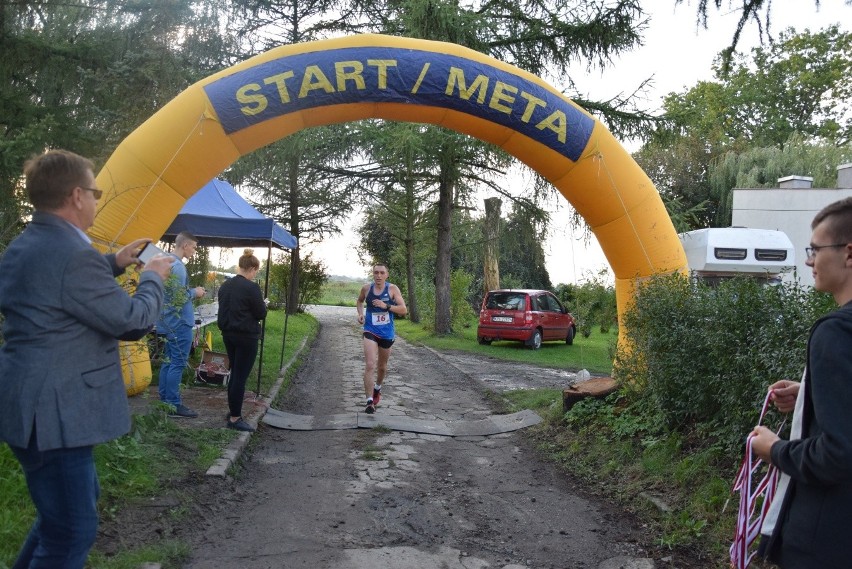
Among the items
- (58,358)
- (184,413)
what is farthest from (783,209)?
(58,358)

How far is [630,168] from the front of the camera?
918cm

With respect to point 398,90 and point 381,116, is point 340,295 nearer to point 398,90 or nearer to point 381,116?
point 381,116

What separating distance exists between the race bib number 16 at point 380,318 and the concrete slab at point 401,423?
1219mm

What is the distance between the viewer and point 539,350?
19688 millimetres

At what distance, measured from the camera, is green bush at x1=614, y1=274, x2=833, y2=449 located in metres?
4.79

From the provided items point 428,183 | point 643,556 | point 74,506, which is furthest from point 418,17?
point 74,506

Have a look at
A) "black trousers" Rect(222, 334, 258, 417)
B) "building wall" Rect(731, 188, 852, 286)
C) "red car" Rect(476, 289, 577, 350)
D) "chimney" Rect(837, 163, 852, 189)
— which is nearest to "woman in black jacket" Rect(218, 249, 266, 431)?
"black trousers" Rect(222, 334, 258, 417)

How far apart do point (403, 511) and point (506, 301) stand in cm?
1478

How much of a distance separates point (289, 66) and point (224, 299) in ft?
9.19

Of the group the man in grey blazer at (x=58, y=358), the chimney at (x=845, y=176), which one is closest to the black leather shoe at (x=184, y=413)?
the man in grey blazer at (x=58, y=358)

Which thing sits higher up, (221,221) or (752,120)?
(752,120)

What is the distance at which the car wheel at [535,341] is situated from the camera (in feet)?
64.4

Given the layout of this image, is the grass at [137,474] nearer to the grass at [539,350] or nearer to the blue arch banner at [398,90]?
the blue arch banner at [398,90]

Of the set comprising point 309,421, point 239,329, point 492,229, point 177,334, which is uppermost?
point 492,229
